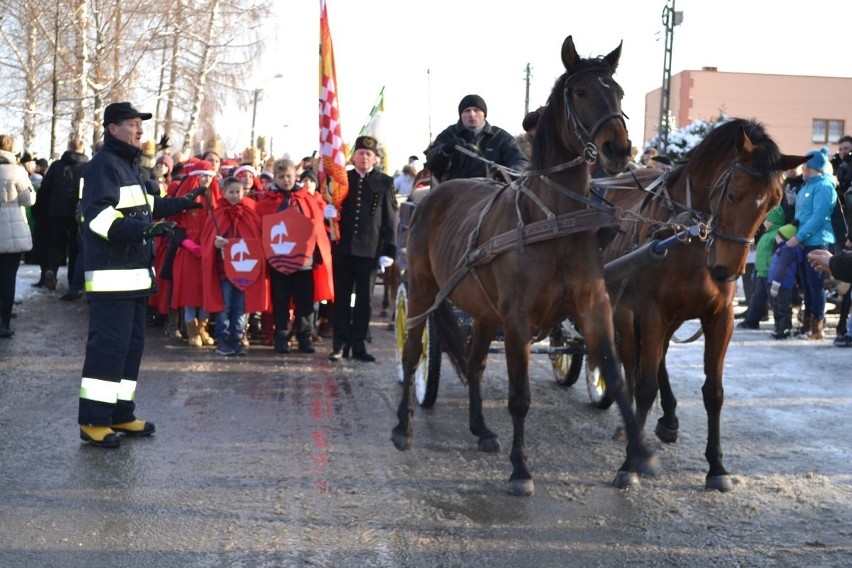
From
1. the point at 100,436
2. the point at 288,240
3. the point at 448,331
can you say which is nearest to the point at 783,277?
the point at 288,240

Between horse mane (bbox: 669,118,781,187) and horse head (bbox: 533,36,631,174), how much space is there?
76 centimetres

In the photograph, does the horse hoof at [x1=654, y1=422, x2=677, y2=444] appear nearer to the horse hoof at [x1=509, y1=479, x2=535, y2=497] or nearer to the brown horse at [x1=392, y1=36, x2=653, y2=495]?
the brown horse at [x1=392, y1=36, x2=653, y2=495]

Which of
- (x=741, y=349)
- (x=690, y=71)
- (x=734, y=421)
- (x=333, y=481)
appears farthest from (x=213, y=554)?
(x=690, y=71)

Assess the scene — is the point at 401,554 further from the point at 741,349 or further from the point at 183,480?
the point at 741,349

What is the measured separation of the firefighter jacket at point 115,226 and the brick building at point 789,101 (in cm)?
6659

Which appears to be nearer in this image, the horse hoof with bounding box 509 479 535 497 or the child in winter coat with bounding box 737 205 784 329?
the horse hoof with bounding box 509 479 535 497

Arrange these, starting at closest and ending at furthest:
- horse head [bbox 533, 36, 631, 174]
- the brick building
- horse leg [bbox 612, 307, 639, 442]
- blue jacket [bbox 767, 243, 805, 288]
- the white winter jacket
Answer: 1. horse head [bbox 533, 36, 631, 174]
2. horse leg [bbox 612, 307, 639, 442]
3. the white winter jacket
4. blue jacket [bbox 767, 243, 805, 288]
5. the brick building

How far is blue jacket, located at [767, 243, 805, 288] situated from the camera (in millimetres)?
13438

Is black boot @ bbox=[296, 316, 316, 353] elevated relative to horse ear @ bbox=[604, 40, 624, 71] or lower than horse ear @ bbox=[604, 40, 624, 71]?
lower

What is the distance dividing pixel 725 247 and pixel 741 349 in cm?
664

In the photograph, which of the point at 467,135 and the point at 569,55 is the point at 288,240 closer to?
the point at 467,135

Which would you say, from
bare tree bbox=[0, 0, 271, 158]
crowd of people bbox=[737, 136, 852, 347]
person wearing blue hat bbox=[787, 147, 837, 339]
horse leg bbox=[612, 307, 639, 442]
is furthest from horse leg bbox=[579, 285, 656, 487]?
bare tree bbox=[0, 0, 271, 158]

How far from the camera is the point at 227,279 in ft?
40.9

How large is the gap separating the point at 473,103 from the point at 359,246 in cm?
324
